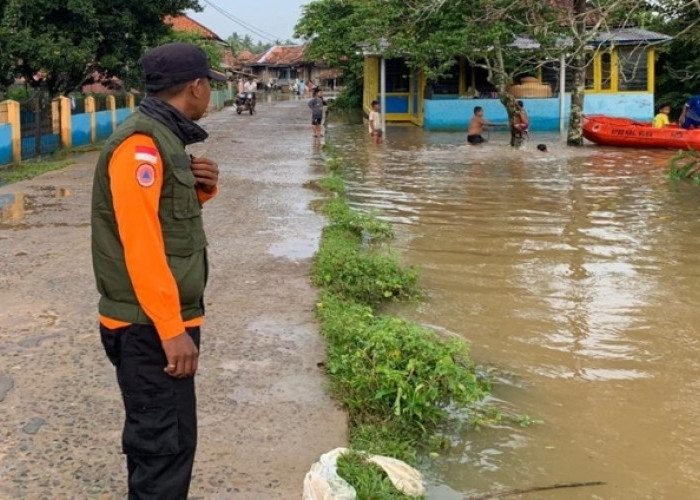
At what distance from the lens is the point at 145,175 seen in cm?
241

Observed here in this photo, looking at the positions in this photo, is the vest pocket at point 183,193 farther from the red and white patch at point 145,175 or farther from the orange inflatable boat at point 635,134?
the orange inflatable boat at point 635,134

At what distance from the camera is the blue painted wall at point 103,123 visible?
20859 millimetres

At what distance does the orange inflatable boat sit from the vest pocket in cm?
1781

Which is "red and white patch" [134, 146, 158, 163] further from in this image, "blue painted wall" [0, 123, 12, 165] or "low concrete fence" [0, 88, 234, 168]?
"blue painted wall" [0, 123, 12, 165]

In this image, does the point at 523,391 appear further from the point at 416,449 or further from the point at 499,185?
the point at 499,185

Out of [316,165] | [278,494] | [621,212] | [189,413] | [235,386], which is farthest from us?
[316,165]

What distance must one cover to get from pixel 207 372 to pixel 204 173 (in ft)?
7.45

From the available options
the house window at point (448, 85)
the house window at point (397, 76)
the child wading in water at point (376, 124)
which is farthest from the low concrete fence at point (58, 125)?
the house window at point (448, 85)

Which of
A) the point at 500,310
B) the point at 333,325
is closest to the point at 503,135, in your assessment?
the point at 500,310

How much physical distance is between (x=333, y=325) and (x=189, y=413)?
278cm

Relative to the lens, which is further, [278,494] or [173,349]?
[278,494]

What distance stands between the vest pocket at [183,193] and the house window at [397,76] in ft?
85.8

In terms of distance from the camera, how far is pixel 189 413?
268 cm

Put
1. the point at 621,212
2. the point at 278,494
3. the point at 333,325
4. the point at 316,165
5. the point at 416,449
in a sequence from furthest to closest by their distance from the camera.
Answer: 1. the point at 316,165
2. the point at 621,212
3. the point at 333,325
4. the point at 416,449
5. the point at 278,494
